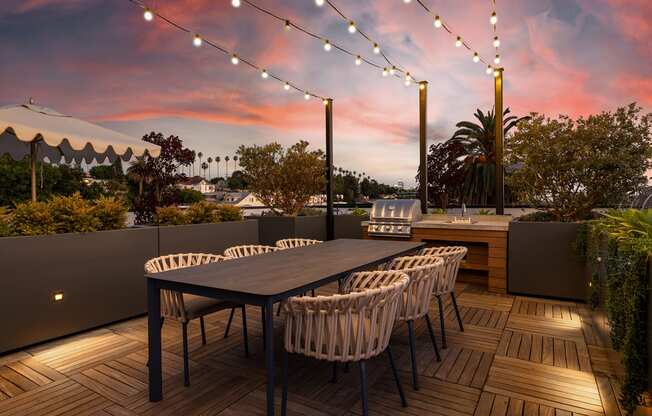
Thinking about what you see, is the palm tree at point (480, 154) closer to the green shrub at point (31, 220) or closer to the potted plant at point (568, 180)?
the potted plant at point (568, 180)

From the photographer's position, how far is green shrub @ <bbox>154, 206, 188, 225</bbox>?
4164mm

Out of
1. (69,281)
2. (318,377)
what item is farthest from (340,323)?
(69,281)

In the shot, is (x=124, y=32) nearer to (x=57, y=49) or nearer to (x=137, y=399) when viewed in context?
(x=57, y=49)

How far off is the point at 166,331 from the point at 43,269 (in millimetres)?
1048

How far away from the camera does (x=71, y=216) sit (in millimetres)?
3178

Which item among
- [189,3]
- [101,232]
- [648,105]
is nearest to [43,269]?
[101,232]

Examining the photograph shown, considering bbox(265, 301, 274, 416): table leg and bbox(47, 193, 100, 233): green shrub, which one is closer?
bbox(265, 301, 274, 416): table leg

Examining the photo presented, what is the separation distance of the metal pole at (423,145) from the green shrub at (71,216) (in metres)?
4.49

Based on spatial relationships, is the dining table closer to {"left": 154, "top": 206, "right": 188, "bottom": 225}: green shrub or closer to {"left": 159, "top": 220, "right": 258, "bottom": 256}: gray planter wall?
{"left": 159, "top": 220, "right": 258, "bottom": 256}: gray planter wall

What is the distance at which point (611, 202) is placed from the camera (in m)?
4.46

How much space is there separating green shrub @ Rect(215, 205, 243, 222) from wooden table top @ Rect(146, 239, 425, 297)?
1.86 meters

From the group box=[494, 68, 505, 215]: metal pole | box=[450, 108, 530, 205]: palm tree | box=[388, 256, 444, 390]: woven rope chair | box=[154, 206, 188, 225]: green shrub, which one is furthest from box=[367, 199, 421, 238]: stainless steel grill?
box=[450, 108, 530, 205]: palm tree

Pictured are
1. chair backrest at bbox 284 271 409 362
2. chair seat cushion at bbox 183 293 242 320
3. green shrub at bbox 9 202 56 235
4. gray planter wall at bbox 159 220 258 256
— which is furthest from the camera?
gray planter wall at bbox 159 220 258 256

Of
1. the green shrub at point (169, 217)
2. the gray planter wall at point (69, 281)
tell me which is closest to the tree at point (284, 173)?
the green shrub at point (169, 217)
